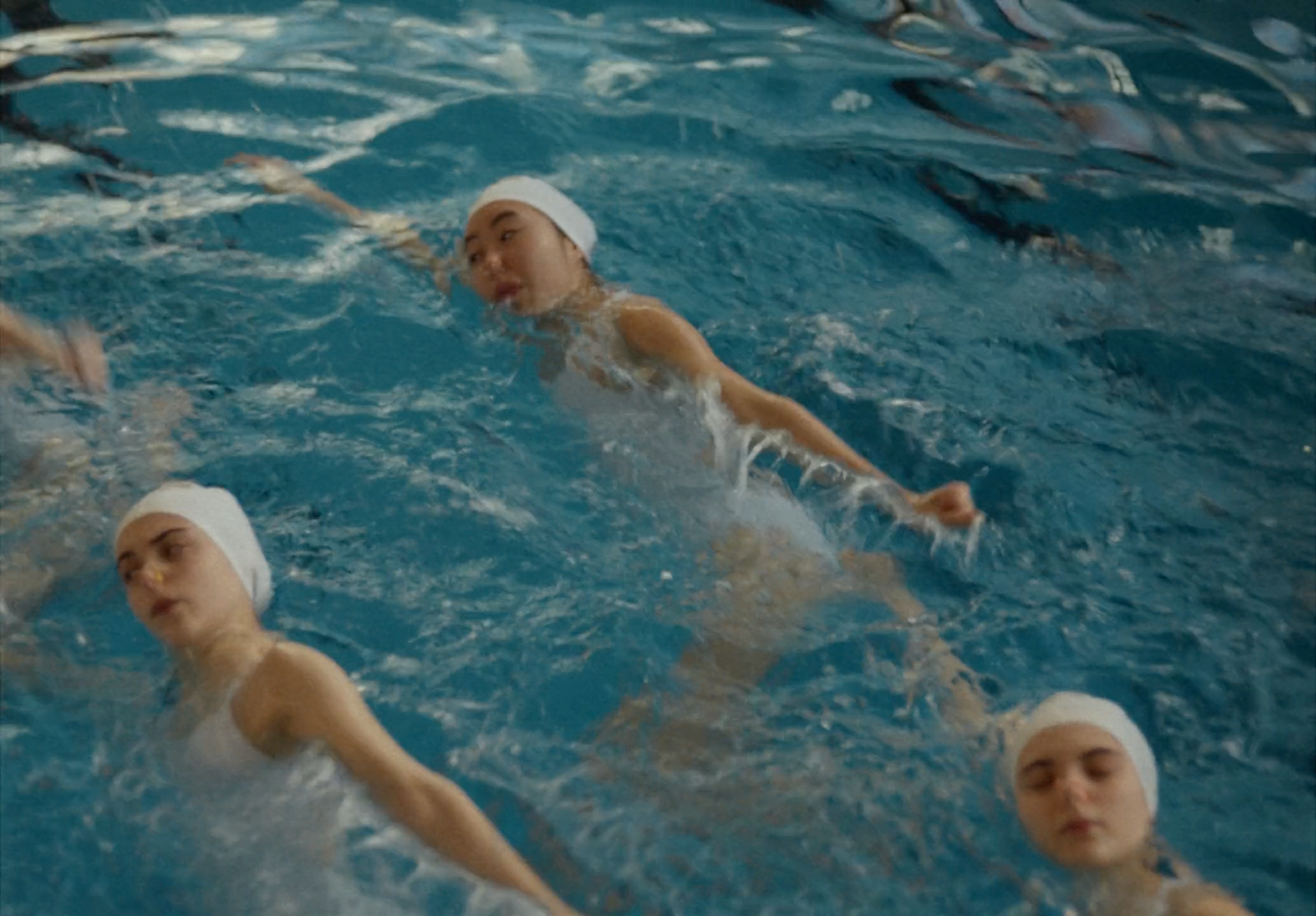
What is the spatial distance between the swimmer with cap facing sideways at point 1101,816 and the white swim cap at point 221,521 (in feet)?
5.94

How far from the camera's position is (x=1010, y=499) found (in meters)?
4.33

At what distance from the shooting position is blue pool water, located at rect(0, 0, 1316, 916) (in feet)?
10.5

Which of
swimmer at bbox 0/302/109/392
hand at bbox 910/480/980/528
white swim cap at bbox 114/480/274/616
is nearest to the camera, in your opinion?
white swim cap at bbox 114/480/274/616

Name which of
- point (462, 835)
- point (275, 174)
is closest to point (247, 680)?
point (462, 835)

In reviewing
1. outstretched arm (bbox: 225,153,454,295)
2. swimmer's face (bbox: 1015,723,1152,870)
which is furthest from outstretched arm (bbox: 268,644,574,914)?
outstretched arm (bbox: 225,153,454,295)

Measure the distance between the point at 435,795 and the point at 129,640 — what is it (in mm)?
1142

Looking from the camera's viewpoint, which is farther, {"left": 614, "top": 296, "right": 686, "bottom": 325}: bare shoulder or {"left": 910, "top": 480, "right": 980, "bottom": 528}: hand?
{"left": 614, "top": 296, "right": 686, "bottom": 325}: bare shoulder

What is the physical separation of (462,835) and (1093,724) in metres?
1.32

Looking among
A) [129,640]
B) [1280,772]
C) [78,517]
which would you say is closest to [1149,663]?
[1280,772]

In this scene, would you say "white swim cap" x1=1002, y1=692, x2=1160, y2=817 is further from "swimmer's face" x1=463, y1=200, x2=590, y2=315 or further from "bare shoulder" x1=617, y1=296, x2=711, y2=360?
"swimmer's face" x1=463, y1=200, x2=590, y2=315

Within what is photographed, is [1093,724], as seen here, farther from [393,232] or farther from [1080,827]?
[393,232]

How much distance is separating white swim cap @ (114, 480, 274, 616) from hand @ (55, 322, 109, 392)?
2.89 feet

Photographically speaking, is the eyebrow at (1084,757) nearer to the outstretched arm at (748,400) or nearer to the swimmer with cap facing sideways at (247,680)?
the outstretched arm at (748,400)

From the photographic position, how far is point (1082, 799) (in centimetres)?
301
